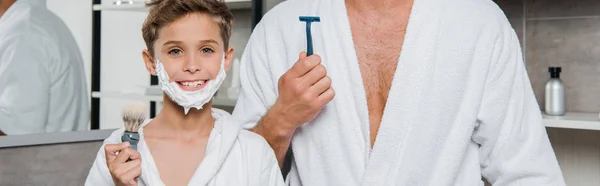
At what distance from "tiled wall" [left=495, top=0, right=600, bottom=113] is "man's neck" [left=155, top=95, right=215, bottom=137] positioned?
163cm

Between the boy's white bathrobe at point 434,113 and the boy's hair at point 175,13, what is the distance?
0.84 ft

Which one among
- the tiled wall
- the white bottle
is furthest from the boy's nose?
the tiled wall

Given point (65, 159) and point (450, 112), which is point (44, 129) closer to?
point (65, 159)

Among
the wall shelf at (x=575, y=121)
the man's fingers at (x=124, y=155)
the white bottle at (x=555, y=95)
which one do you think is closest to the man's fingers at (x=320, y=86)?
the man's fingers at (x=124, y=155)

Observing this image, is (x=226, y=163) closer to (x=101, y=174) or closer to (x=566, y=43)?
(x=101, y=174)

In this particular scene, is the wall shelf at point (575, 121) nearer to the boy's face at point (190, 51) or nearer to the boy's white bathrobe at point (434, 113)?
the boy's white bathrobe at point (434, 113)

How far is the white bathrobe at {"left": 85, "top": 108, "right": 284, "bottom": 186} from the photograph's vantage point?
1081 millimetres

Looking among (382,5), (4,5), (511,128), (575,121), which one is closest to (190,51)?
(382,5)

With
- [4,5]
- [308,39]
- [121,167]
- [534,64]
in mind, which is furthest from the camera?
[534,64]

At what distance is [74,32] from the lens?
2.18 metres

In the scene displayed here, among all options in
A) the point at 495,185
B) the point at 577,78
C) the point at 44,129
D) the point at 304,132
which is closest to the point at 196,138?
the point at 304,132

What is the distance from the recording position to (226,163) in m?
1.12

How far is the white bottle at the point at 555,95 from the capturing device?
220cm

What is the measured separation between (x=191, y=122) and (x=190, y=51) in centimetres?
14
